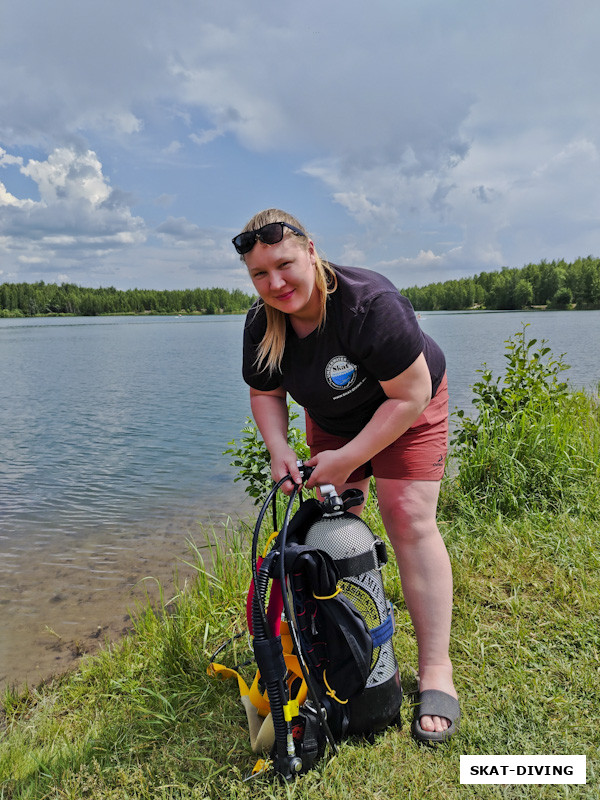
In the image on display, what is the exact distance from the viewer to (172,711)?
8.04ft

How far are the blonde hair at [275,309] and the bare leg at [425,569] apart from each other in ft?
2.40

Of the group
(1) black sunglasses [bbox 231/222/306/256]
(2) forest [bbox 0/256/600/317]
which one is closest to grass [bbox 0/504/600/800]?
(1) black sunglasses [bbox 231/222/306/256]

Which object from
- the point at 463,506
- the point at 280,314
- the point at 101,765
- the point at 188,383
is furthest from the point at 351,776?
the point at 188,383

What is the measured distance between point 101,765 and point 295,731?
2.62 feet

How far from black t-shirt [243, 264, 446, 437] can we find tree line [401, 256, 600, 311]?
73.8m

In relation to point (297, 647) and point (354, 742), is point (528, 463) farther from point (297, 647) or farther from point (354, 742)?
point (297, 647)

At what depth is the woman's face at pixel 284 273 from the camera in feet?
7.09

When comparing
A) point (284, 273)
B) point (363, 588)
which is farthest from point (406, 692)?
point (284, 273)

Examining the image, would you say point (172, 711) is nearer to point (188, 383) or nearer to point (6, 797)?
point (6, 797)

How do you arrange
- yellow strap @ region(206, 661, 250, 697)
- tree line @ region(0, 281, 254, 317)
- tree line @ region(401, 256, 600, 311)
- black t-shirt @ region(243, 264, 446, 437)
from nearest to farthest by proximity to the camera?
black t-shirt @ region(243, 264, 446, 437)
yellow strap @ region(206, 661, 250, 697)
tree line @ region(401, 256, 600, 311)
tree line @ region(0, 281, 254, 317)

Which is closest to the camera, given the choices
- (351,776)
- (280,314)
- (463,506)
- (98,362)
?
(351,776)

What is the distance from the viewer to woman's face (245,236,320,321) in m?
2.16

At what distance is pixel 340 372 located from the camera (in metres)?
2.27

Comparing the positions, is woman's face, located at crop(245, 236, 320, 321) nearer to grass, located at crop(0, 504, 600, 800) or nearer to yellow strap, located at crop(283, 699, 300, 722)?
yellow strap, located at crop(283, 699, 300, 722)
